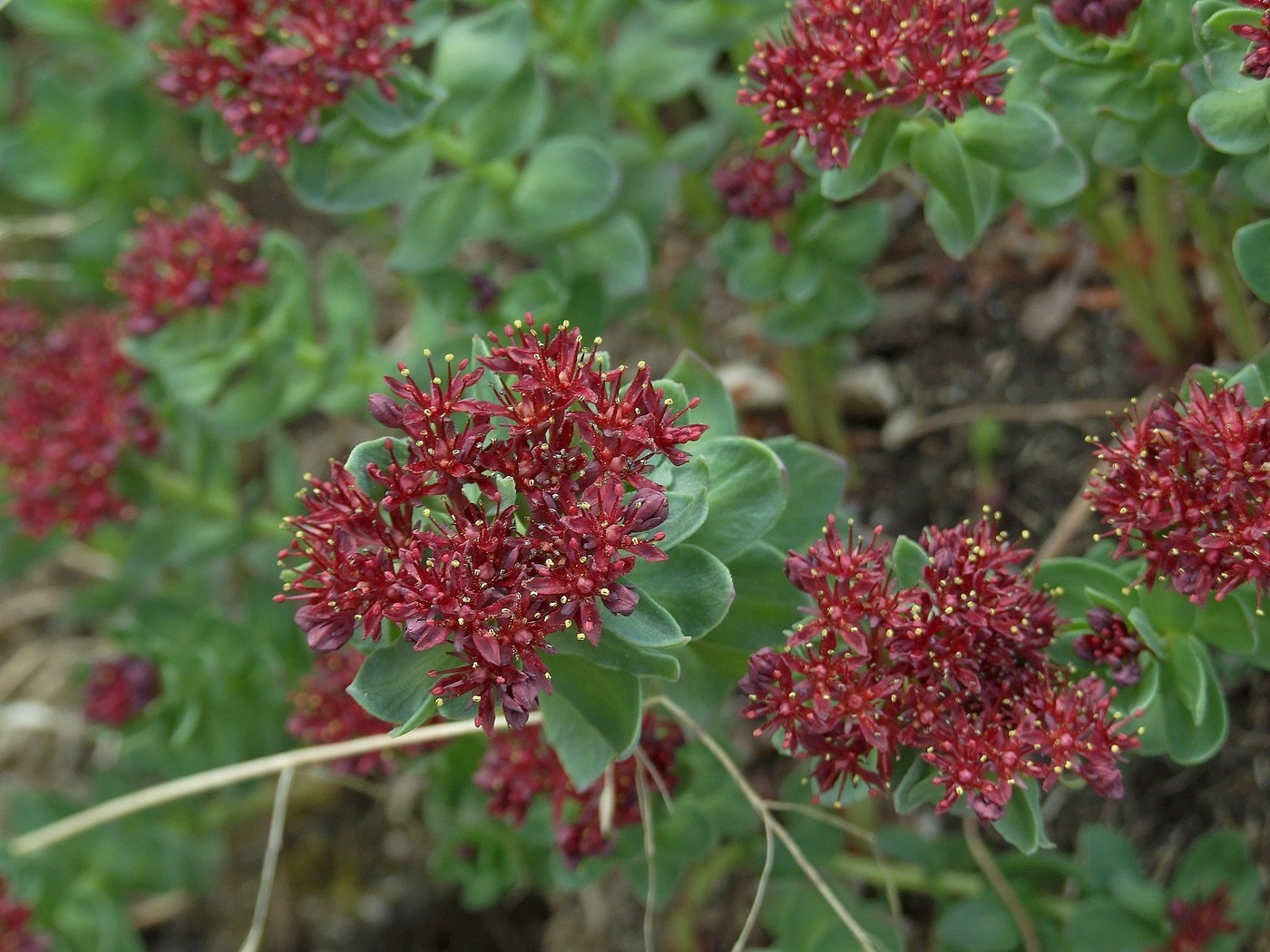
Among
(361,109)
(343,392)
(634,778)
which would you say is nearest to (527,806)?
(634,778)

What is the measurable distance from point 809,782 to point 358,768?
1045 mm

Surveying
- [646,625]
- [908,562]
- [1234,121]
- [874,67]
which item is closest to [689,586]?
[646,625]

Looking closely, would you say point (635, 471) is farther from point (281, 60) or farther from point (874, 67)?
point (281, 60)

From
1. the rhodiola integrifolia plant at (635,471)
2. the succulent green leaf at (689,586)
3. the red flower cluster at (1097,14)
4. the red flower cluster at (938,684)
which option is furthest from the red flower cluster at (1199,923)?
the red flower cluster at (1097,14)

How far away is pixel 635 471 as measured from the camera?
1854 millimetres

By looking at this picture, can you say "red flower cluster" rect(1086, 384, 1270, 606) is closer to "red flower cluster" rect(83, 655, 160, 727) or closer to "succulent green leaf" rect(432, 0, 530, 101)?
"succulent green leaf" rect(432, 0, 530, 101)

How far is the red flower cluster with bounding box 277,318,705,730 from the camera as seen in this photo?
1.75m

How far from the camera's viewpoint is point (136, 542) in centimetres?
354

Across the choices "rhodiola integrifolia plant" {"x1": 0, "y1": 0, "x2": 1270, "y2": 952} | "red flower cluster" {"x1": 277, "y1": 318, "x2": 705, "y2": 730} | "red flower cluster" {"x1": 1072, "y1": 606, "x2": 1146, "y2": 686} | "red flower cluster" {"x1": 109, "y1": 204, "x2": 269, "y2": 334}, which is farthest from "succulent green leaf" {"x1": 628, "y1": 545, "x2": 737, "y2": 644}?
"red flower cluster" {"x1": 109, "y1": 204, "x2": 269, "y2": 334}

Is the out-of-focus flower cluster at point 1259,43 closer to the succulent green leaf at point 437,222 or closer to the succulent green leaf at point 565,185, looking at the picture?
the succulent green leaf at point 565,185

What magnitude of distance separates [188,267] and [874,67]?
190 cm

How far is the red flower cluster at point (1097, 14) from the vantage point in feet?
7.38

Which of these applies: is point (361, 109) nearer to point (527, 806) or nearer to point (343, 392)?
point (343, 392)

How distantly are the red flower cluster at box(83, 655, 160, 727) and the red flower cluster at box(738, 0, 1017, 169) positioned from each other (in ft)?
7.28
